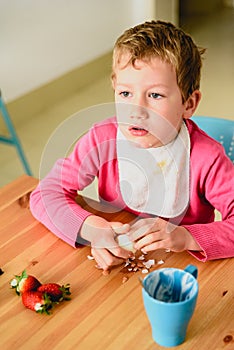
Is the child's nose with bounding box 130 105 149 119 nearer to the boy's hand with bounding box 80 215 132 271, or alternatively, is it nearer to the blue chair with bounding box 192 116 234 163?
the boy's hand with bounding box 80 215 132 271

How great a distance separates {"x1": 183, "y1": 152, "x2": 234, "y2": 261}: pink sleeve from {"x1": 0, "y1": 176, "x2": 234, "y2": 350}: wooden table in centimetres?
3

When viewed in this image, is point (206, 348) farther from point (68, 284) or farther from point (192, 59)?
point (192, 59)

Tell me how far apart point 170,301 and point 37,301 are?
0.26 meters

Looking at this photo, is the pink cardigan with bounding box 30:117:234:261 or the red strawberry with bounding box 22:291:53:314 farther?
the pink cardigan with bounding box 30:117:234:261

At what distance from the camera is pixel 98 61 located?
14.7 feet

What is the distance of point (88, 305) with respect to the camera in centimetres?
110

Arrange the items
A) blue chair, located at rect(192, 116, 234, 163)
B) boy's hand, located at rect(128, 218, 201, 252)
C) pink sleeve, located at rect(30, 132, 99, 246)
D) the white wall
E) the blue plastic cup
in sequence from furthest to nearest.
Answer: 1. the white wall
2. blue chair, located at rect(192, 116, 234, 163)
3. pink sleeve, located at rect(30, 132, 99, 246)
4. boy's hand, located at rect(128, 218, 201, 252)
5. the blue plastic cup

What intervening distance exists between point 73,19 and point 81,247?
3.08 meters

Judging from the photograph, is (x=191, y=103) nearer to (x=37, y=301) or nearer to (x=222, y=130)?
(x=222, y=130)

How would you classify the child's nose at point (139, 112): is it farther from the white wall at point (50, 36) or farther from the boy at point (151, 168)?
the white wall at point (50, 36)

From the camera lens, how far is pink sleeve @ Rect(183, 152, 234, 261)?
4.00 feet

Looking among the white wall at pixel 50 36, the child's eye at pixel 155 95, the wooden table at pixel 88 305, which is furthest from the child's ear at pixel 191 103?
the white wall at pixel 50 36

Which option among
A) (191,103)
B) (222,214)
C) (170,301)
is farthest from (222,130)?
(170,301)

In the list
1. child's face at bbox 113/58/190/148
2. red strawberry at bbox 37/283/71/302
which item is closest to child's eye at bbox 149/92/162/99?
child's face at bbox 113/58/190/148
